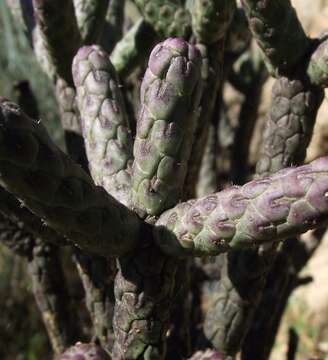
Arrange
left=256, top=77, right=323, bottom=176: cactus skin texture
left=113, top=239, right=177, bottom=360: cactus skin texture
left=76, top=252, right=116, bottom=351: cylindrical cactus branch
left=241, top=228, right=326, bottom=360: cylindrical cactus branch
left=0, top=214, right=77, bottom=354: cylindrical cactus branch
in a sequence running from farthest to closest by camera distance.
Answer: left=241, top=228, right=326, bottom=360: cylindrical cactus branch
left=0, top=214, right=77, bottom=354: cylindrical cactus branch
left=76, top=252, right=116, bottom=351: cylindrical cactus branch
left=256, top=77, right=323, bottom=176: cactus skin texture
left=113, top=239, right=177, bottom=360: cactus skin texture

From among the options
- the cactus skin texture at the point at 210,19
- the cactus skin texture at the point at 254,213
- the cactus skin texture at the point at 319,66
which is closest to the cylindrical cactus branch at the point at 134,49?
the cactus skin texture at the point at 210,19

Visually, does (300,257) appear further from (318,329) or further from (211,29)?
(318,329)

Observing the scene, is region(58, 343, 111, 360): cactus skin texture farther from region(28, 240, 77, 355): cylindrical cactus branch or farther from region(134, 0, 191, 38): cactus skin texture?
region(134, 0, 191, 38): cactus skin texture

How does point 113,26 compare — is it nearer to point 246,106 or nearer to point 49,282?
point 246,106

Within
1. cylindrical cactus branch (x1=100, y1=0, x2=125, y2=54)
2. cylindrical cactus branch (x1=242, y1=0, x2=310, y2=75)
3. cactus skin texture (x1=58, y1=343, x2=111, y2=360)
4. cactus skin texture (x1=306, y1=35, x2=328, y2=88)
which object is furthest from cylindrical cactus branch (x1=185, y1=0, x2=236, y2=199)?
cylindrical cactus branch (x1=100, y1=0, x2=125, y2=54)

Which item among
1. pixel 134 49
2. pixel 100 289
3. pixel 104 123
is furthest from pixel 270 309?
pixel 104 123

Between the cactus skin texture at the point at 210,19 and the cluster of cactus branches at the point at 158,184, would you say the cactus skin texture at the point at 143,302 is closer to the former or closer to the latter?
the cluster of cactus branches at the point at 158,184

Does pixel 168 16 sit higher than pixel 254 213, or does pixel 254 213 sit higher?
pixel 168 16
